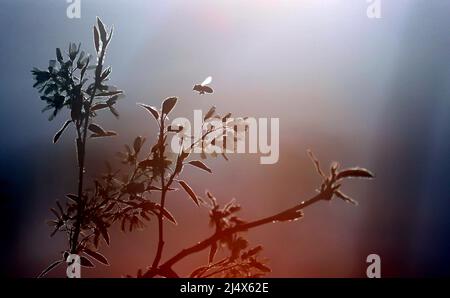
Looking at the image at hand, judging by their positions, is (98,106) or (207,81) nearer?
(98,106)

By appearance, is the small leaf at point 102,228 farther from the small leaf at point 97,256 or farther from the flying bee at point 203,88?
the flying bee at point 203,88

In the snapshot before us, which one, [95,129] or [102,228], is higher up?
[95,129]

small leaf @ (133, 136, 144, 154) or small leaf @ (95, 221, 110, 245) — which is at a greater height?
small leaf @ (133, 136, 144, 154)

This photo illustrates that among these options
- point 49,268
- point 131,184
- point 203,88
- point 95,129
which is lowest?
point 49,268

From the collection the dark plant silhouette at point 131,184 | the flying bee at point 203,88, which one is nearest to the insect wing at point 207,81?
the flying bee at point 203,88

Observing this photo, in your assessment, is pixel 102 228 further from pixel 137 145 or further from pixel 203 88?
pixel 203 88

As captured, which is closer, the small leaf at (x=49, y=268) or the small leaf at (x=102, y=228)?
the small leaf at (x=102, y=228)

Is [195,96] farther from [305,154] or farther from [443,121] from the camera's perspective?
[443,121]

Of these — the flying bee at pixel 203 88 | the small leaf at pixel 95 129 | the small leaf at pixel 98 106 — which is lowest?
the small leaf at pixel 95 129

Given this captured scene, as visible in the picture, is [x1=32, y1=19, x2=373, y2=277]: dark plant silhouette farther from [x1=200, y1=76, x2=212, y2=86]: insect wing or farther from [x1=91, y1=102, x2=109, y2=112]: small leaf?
[x1=200, y1=76, x2=212, y2=86]: insect wing

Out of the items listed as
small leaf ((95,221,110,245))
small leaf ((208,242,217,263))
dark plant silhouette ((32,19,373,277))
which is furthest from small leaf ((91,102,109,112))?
small leaf ((208,242,217,263))

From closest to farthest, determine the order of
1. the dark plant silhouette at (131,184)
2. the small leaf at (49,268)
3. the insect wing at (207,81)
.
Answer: the dark plant silhouette at (131,184) < the small leaf at (49,268) < the insect wing at (207,81)

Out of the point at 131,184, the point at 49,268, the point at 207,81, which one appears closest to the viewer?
the point at 131,184

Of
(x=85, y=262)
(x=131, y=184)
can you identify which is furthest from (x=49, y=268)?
(x=131, y=184)
